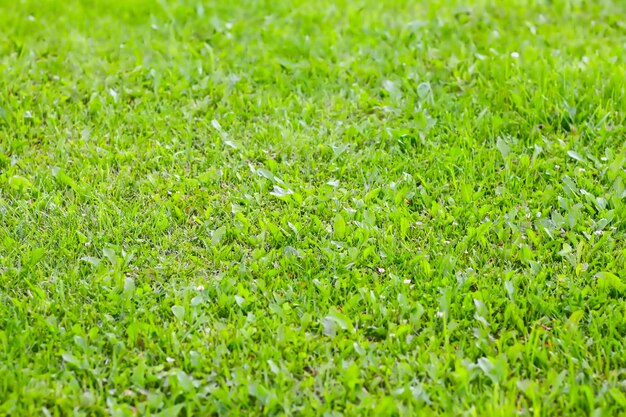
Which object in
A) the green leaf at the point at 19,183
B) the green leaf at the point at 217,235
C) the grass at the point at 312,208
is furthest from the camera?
the green leaf at the point at 19,183

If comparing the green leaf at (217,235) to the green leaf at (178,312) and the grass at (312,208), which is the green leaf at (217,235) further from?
the green leaf at (178,312)

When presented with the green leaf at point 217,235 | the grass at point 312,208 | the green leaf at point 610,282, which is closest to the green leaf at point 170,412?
the grass at point 312,208

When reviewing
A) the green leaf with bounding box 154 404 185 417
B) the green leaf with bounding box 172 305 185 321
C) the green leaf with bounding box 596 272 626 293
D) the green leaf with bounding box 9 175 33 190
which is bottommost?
the green leaf with bounding box 154 404 185 417

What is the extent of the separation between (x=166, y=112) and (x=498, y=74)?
1952 mm

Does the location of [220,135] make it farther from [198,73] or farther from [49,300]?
[49,300]

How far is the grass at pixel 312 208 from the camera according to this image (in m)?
2.96

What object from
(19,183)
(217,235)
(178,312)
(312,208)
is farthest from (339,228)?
(19,183)

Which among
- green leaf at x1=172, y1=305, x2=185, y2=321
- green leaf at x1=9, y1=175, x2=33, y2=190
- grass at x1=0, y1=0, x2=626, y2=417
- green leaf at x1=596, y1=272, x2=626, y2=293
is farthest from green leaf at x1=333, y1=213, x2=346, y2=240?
green leaf at x1=9, y1=175, x2=33, y2=190

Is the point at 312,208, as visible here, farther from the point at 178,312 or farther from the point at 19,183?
the point at 19,183

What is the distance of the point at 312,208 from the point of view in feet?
12.7

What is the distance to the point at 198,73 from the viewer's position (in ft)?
16.2

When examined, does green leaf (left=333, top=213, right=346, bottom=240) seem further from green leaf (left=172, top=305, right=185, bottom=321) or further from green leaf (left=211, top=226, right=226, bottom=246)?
green leaf (left=172, top=305, right=185, bottom=321)

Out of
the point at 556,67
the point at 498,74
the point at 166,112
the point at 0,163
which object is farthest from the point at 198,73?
the point at 556,67

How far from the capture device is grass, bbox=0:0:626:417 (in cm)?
296
